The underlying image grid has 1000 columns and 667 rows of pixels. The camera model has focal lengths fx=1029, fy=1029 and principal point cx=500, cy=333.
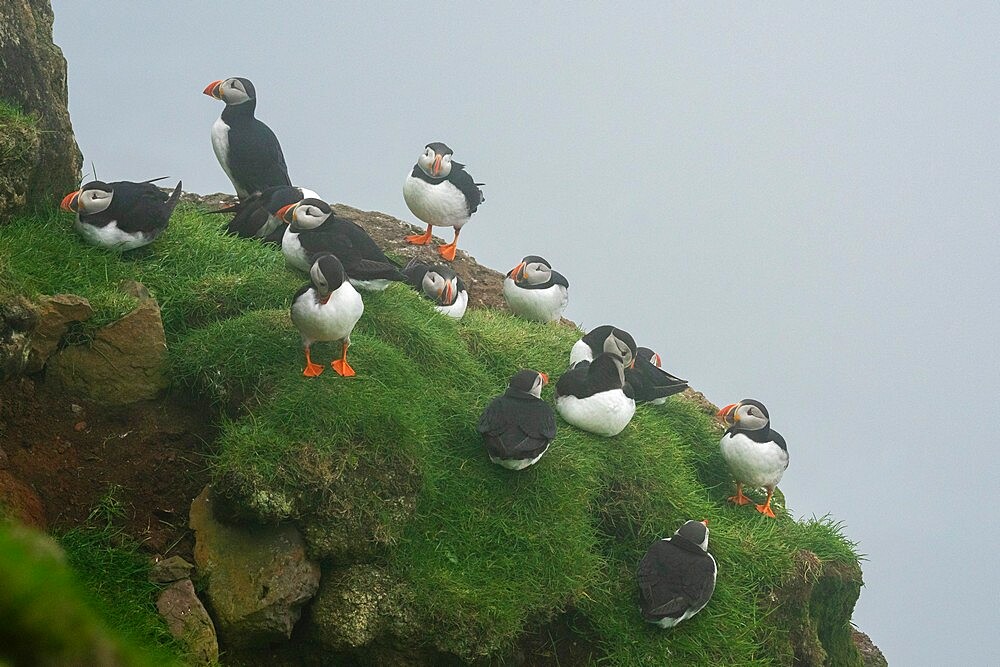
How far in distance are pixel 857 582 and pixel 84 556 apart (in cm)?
561

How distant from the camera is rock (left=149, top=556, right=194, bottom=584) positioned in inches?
210

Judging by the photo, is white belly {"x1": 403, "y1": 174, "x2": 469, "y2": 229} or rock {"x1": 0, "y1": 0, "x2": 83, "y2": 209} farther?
white belly {"x1": 403, "y1": 174, "x2": 469, "y2": 229}

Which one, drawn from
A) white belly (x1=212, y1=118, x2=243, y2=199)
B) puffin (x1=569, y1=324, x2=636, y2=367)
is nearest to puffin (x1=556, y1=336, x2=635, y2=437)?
puffin (x1=569, y1=324, x2=636, y2=367)

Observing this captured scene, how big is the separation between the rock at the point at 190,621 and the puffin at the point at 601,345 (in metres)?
3.89

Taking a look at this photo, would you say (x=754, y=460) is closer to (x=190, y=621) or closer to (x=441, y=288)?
(x=441, y=288)

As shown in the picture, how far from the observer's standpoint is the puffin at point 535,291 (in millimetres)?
9641

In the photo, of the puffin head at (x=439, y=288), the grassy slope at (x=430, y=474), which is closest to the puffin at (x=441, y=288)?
the puffin head at (x=439, y=288)

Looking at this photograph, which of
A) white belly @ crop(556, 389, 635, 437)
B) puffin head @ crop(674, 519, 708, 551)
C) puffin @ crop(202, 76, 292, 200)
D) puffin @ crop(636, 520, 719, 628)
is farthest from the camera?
puffin @ crop(202, 76, 292, 200)

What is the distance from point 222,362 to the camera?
6.43 m

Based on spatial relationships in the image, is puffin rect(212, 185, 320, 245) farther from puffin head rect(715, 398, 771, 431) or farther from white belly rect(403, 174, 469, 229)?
puffin head rect(715, 398, 771, 431)

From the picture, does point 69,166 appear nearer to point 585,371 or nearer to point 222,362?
point 222,362

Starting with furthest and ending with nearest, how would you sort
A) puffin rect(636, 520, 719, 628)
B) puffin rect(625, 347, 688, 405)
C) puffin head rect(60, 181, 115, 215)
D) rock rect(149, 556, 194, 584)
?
1. puffin rect(625, 347, 688, 405)
2. puffin head rect(60, 181, 115, 215)
3. puffin rect(636, 520, 719, 628)
4. rock rect(149, 556, 194, 584)

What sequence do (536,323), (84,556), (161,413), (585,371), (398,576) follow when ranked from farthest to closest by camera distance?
(536,323) → (585,371) → (161,413) → (398,576) → (84,556)

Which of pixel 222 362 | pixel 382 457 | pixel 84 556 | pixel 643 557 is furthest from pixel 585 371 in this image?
pixel 84 556
